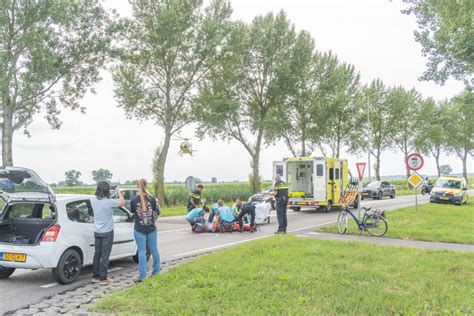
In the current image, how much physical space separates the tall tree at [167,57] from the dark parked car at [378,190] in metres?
15.9

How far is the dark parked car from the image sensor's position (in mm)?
35844

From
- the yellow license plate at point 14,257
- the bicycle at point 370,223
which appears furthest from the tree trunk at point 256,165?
the yellow license plate at point 14,257

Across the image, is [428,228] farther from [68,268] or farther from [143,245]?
[68,268]

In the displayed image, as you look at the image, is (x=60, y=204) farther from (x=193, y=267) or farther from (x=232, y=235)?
(x=232, y=235)

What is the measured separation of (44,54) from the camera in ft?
62.7

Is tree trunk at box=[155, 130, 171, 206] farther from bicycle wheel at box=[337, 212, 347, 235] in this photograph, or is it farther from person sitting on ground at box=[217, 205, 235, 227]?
bicycle wheel at box=[337, 212, 347, 235]

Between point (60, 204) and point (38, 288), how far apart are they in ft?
4.59

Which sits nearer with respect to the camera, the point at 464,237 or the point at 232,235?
the point at 464,237

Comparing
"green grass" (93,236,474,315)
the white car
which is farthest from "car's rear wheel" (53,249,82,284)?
"green grass" (93,236,474,315)

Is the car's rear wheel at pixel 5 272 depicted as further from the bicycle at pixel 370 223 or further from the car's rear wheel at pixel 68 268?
the bicycle at pixel 370 223

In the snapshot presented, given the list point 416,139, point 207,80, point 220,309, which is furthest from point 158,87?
point 416,139

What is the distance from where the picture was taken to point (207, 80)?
31875mm

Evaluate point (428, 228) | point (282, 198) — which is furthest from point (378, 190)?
point (282, 198)

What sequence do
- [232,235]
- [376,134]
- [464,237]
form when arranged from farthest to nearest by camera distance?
[376,134]
[232,235]
[464,237]
